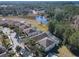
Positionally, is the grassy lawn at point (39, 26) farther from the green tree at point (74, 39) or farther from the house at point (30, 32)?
the green tree at point (74, 39)

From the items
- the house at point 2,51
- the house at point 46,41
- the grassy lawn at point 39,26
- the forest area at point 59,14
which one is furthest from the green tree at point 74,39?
the house at point 2,51

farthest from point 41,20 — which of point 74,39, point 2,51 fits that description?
point 2,51

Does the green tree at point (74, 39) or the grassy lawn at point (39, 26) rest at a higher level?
the grassy lawn at point (39, 26)

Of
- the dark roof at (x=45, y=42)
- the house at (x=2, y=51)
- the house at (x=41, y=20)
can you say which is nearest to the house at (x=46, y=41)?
the dark roof at (x=45, y=42)

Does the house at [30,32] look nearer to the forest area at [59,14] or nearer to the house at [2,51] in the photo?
the forest area at [59,14]

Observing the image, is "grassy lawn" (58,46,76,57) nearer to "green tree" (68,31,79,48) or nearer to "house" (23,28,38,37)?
"green tree" (68,31,79,48)

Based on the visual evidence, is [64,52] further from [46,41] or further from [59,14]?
[59,14]

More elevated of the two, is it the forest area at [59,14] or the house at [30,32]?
the forest area at [59,14]

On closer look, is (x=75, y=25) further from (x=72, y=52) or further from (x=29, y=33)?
(x=29, y=33)

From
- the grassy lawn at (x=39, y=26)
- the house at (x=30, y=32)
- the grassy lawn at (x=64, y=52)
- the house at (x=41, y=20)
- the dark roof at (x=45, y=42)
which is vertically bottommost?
the grassy lawn at (x=64, y=52)

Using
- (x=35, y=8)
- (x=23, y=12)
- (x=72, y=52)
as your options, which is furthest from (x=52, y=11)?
(x=72, y=52)

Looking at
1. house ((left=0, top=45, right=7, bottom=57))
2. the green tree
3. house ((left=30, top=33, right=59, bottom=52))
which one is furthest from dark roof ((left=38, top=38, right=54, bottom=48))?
house ((left=0, top=45, right=7, bottom=57))
